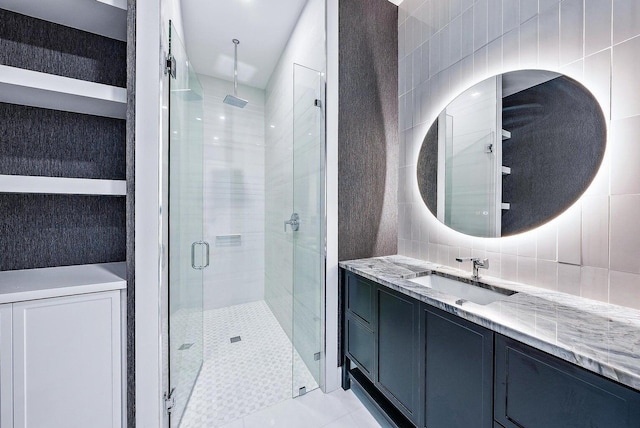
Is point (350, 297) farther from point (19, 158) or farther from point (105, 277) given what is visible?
point (19, 158)

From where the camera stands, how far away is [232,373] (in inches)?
72.9

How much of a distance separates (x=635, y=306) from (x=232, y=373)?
2.20 meters

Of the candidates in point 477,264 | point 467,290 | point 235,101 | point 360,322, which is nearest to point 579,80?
point 477,264

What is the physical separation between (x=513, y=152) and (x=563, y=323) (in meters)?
0.87

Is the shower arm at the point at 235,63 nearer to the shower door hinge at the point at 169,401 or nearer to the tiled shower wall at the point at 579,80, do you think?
the tiled shower wall at the point at 579,80

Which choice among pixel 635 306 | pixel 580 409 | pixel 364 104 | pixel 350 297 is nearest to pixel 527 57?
pixel 364 104

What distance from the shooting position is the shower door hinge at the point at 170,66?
1.24 m

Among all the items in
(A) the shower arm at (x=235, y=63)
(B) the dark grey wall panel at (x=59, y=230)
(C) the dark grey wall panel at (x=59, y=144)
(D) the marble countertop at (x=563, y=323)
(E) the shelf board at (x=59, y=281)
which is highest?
(A) the shower arm at (x=235, y=63)

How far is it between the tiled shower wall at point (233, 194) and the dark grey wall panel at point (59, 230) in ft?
5.12

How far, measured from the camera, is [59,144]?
48.4 inches

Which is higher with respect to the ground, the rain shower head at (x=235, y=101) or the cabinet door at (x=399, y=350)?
the rain shower head at (x=235, y=101)

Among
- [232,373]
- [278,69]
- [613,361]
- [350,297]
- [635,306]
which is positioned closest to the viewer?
[613,361]

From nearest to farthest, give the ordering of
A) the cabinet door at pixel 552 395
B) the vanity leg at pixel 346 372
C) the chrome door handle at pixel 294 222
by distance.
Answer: the cabinet door at pixel 552 395
the vanity leg at pixel 346 372
the chrome door handle at pixel 294 222

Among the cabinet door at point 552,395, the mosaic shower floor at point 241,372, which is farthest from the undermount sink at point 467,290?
the mosaic shower floor at point 241,372
